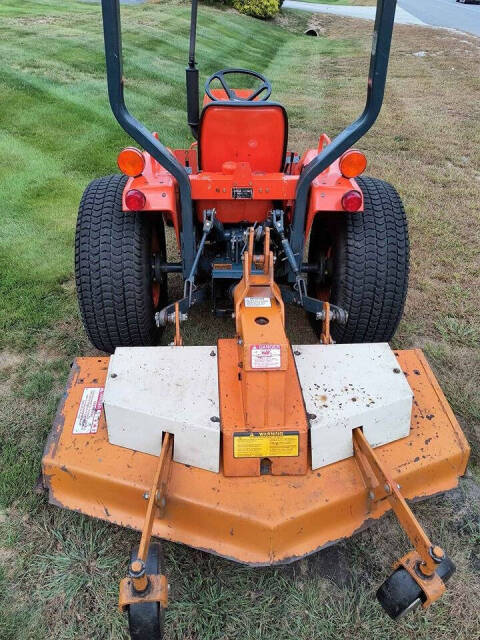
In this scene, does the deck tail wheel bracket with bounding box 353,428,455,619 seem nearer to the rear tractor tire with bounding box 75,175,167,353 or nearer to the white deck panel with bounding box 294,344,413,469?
the white deck panel with bounding box 294,344,413,469

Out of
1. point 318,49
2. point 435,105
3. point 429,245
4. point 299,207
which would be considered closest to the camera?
point 299,207

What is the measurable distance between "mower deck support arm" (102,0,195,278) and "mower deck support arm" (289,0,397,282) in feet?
1.65

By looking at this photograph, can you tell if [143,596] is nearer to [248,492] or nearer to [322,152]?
[248,492]

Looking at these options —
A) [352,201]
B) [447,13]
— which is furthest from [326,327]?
[447,13]

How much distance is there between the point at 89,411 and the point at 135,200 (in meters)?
0.98

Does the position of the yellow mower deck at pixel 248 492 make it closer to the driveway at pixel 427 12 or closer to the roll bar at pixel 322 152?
the roll bar at pixel 322 152

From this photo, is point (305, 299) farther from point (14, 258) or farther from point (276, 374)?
point (14, 258)

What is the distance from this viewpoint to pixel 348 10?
80.3 feet

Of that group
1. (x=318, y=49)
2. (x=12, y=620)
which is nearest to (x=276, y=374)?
(x=12, y=620)

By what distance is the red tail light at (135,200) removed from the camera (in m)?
2.44

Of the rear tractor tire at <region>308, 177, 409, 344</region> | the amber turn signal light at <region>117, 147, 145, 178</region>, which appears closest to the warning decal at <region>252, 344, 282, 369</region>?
the rear tractor tire at <region>308, 177, 409, 344</region>

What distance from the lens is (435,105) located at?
29.3ft

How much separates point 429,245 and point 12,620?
3754 mm

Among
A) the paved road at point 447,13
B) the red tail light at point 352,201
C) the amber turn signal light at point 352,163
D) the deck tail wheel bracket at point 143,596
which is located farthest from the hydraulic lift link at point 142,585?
the paved road at point 447,13
